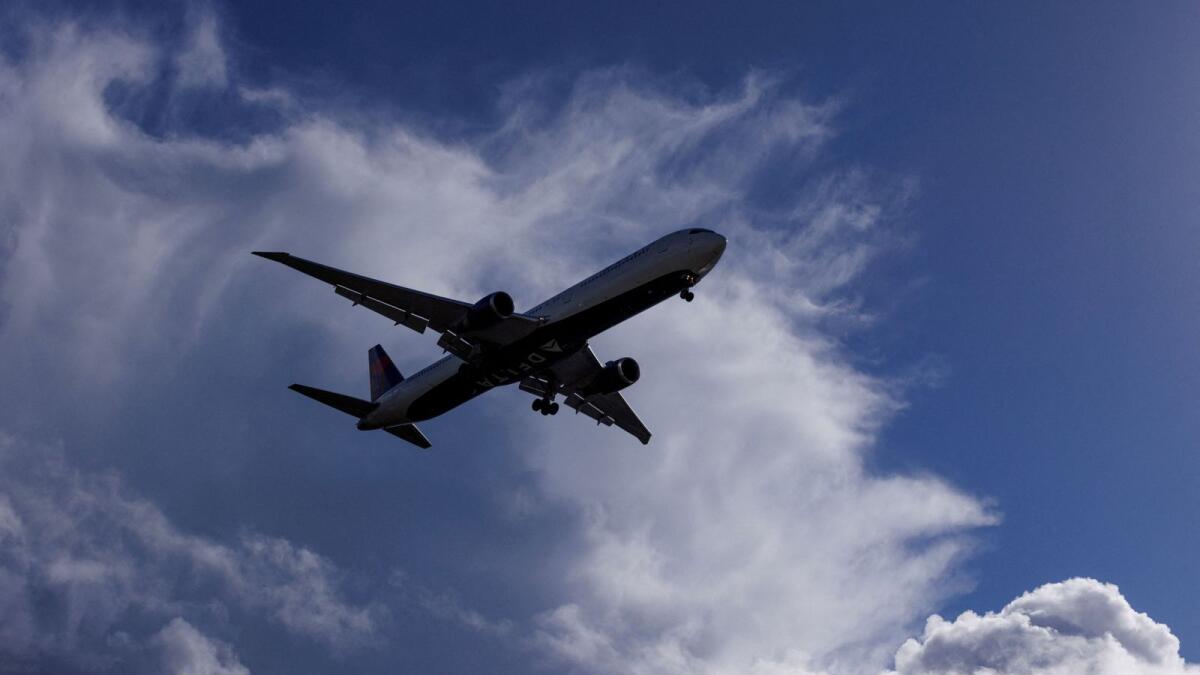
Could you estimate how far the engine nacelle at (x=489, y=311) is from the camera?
47406 mm

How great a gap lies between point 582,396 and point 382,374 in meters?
15.4

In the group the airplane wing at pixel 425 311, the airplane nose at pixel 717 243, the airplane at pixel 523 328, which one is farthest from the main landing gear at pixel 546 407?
the airplane nose at pixel 717 243

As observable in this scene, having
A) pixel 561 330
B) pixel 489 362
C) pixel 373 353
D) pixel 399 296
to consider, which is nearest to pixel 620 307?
pixel 561 330

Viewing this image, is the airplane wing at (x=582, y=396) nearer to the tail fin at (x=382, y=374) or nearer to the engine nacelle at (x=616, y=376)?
the engine nacelle at (x=616, y=376)

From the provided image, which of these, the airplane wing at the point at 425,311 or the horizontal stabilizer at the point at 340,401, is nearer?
the airplane wing at the point at 425,311

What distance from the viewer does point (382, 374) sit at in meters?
64.9

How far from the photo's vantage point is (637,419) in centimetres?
6247

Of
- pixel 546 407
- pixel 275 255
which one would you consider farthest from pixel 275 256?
pixel 546 407

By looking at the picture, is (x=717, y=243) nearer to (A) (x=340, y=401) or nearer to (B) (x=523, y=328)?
(B) (x=523, y=328)

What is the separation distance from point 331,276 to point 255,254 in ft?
18.3

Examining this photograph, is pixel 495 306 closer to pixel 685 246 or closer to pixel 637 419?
pixel 685 246

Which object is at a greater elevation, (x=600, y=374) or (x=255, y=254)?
(x=600, y=374)

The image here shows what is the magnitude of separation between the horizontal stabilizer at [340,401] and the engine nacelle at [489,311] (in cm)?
1241

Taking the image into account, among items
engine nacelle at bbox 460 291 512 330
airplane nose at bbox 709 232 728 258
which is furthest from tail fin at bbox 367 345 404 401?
airplane nose at bbox 709 232 728 258
